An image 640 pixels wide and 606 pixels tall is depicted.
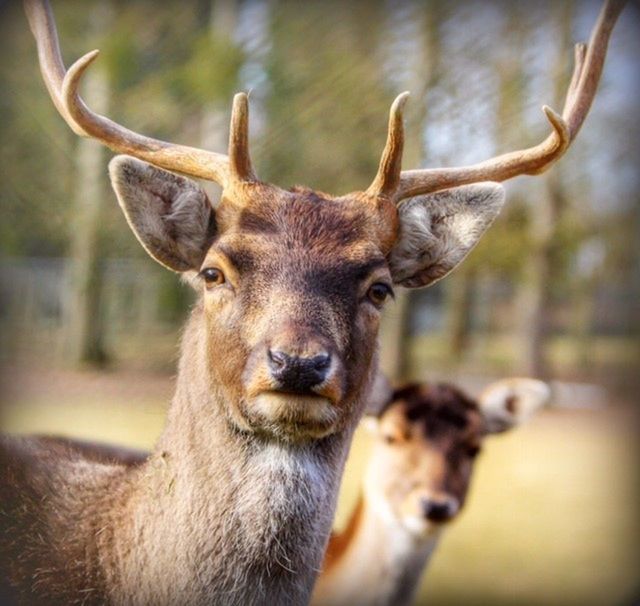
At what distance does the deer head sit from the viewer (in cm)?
225

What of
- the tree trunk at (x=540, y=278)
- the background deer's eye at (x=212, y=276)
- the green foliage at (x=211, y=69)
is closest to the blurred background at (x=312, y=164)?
the green foliage at (x=211, y=69)

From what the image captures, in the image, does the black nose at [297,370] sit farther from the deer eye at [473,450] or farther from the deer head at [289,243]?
the deer eye at [473,450]

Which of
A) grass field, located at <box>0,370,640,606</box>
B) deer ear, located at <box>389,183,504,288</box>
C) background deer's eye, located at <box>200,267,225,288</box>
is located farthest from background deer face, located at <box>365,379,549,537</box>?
background deer's eye, located at <box>200,267,225,288</box>

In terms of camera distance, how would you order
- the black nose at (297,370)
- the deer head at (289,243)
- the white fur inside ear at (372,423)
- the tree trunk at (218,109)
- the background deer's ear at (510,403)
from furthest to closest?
the tree trunk at (218,109) → the background deer's ear at (510,403) → the white fur inside ear at (372,423) → the deer head at (289,243) → the black nose at (297,370)

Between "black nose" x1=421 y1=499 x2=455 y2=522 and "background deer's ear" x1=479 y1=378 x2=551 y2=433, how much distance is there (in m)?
0.70

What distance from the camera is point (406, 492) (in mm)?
4191

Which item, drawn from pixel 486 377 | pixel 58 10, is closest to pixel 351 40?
pixel 58 10

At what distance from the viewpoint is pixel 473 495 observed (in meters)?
9.24

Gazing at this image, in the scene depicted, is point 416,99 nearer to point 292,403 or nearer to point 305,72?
point 305,72

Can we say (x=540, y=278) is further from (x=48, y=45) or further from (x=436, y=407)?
(x=48, y=45)

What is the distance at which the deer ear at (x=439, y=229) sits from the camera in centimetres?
279

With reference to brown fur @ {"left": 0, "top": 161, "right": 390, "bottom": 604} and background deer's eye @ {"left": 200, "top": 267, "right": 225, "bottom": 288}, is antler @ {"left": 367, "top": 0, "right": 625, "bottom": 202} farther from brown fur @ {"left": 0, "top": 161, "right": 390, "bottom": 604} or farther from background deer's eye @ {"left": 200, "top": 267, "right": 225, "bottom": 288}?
background deer's eye @ {"left": 200, "top": 267, "right": 225, "bottom": 288}

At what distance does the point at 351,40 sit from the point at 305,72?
0.73 meters

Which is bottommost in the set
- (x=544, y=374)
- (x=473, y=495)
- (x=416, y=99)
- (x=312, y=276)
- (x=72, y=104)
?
(x=473, y=495)
